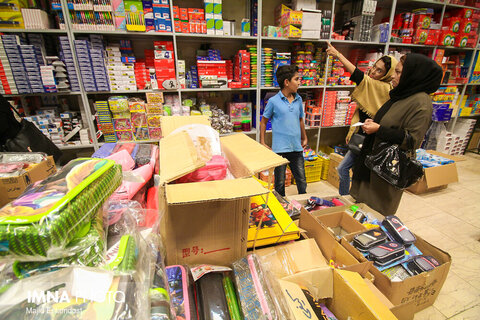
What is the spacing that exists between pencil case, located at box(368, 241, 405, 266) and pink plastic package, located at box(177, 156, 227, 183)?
1.01 m

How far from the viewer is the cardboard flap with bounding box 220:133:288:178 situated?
0.81 meters

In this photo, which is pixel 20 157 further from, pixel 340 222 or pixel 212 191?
pixel 340 222

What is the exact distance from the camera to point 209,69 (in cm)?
260

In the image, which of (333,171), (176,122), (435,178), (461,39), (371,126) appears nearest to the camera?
(176,122)

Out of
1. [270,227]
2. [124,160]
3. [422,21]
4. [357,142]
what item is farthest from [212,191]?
[422,21]

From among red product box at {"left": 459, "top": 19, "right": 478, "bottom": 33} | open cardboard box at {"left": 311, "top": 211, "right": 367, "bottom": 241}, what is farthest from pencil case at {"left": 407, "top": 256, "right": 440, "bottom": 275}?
red product box at {"left": 459, "top": 19, "right": 478, "bottom": 33}

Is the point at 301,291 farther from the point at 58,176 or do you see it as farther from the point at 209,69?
the point at 209,69

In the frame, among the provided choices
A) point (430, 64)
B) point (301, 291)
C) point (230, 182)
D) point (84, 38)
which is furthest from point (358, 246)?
point (84, 38)

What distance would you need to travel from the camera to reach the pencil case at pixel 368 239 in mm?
1279

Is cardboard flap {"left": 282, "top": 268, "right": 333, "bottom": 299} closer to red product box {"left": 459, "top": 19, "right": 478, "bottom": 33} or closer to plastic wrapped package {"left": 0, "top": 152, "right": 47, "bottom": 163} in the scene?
plastic wrapped package {"left": 0, "top": 152, "right": 47, "bottom": 163}

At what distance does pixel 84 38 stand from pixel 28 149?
3.92ft

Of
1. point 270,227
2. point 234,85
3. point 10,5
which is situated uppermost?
point 10,5

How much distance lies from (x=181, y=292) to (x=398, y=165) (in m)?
1.55

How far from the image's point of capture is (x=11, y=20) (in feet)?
6.56
